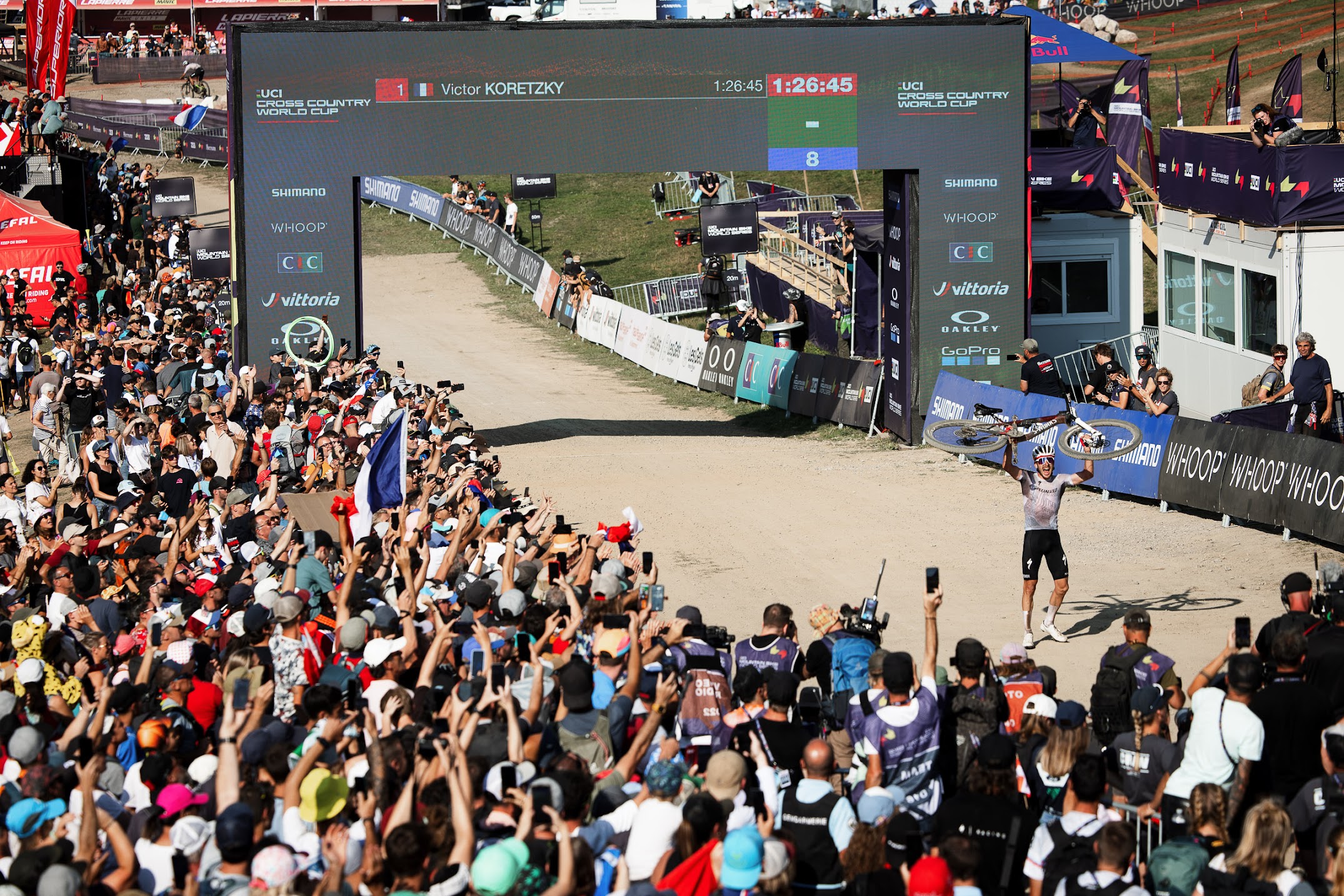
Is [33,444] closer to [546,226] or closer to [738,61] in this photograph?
[738,61]

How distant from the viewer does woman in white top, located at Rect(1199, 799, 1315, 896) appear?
6219 millimetres

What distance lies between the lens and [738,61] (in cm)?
2208

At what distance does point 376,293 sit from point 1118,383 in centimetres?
2475

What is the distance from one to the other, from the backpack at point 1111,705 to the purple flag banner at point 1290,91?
19.7 metres

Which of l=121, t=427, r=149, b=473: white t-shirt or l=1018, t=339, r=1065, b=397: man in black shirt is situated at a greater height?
l=1018, t=339, r=1065, b=397: man in black shirt

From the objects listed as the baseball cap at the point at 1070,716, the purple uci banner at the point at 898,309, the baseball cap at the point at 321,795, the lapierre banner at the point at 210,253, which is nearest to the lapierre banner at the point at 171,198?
the lapierre banner at the point at 210,253

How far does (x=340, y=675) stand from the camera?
904cm

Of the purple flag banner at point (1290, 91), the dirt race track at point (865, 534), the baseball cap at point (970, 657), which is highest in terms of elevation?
the purple flag banner at point (1290, 91)

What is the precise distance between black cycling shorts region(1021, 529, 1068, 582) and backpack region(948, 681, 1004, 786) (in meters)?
5.55

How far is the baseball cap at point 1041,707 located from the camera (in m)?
8.34

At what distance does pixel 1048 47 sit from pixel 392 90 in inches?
500

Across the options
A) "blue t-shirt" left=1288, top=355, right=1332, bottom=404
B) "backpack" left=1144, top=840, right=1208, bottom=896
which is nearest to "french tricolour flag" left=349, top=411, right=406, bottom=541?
"backpack" left=1144, top=840, right=1208, bottom=896

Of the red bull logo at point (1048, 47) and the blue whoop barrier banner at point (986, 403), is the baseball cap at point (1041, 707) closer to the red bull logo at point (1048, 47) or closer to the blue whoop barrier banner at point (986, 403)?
the blue whoop barrier banner at point (986, 403)

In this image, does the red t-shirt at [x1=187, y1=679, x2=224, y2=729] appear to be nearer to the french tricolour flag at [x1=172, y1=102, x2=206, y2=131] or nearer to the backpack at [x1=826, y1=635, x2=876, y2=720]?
the backpack at [x1=826, y1=635, x2=876, y2=720]
